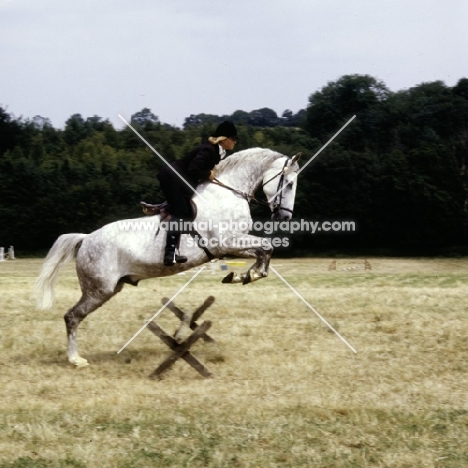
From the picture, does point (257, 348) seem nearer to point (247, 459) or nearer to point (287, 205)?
point (287, 205)

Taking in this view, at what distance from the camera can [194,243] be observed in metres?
10.7

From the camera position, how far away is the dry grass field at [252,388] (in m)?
6.93

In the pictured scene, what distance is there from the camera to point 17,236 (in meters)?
42.0

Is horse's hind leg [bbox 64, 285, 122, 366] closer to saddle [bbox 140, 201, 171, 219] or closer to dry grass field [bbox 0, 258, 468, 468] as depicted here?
dry grass field [bbox 0, 258, 468, 468]

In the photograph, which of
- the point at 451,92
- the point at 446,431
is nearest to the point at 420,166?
the point at 451,92

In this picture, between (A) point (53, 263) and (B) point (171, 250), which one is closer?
(B) point (171, 250)

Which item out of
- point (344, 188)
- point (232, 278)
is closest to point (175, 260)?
point (232, 278)

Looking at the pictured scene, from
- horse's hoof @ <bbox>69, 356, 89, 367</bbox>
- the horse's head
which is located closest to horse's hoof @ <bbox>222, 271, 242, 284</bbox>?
the horse's head

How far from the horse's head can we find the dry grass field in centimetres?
199

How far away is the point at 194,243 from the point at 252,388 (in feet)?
7.07

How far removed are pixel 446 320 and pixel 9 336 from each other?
6.81 meters

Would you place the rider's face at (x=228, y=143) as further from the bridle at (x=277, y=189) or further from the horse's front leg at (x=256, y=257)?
the horse's front leg at (x=256, y=257)

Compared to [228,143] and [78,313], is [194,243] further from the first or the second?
[78,313]

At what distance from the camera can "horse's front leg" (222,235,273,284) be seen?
10.5 m
